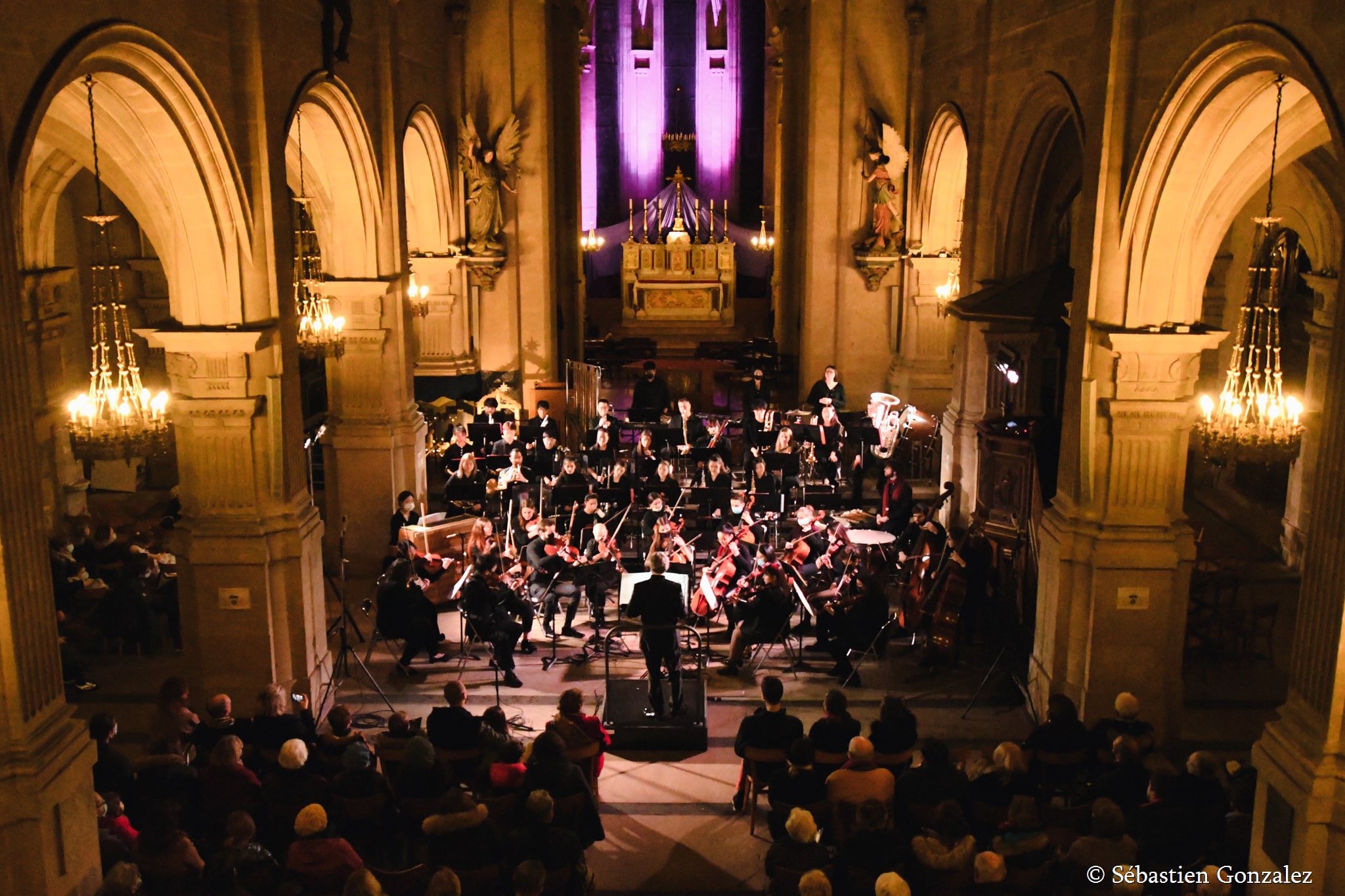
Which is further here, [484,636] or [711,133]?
[711,133]

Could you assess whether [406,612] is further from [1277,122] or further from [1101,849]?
[1277,122]

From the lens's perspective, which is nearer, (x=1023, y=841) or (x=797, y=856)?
(x=1023, y=841)

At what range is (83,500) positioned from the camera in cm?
1578

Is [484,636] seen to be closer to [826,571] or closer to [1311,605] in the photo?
[826,571]

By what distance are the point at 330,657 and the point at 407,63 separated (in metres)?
8.16

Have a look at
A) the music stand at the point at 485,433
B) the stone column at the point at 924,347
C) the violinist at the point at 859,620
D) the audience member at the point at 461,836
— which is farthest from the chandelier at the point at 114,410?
the stone column at the point at 924,347

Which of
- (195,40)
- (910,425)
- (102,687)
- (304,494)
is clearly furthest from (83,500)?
(910,425)

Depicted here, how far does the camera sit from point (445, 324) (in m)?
19.1

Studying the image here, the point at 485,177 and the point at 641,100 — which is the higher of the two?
the point at 641,100

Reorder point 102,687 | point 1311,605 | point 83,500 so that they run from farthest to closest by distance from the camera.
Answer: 1. point 83,500
2. point 102,687
3. point 1311,605

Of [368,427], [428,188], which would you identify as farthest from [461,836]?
[428,188]

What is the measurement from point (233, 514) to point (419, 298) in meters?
7.98

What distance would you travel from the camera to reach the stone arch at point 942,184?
17.1 m

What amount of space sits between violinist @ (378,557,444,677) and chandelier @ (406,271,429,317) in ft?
19.4
